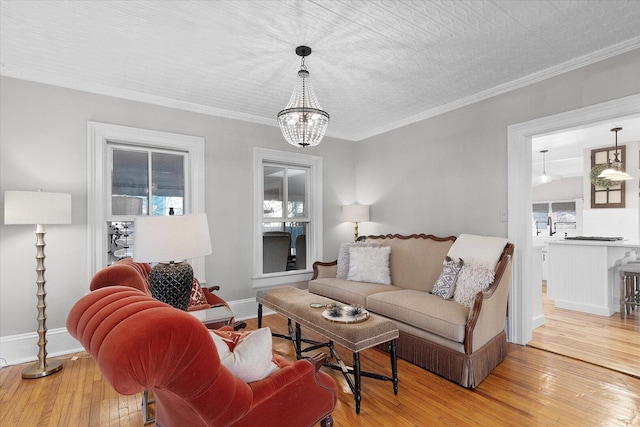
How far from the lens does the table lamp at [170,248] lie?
6.87ft

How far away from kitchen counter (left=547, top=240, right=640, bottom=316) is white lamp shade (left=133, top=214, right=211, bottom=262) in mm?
4639

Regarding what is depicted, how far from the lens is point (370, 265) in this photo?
3.89 meters

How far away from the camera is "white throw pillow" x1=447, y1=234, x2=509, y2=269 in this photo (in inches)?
119

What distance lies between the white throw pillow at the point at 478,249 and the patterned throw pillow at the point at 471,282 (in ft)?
0.50

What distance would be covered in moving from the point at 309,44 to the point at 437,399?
9.17 ft

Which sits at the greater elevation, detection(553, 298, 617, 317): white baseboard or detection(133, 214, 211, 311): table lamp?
detection(133, 214, 211, 311): table lamp

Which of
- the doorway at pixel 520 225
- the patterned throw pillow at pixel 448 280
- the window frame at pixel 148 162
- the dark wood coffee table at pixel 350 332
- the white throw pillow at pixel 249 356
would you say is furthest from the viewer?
the window frame at pixel 148 162

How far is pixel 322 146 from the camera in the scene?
4.80 m

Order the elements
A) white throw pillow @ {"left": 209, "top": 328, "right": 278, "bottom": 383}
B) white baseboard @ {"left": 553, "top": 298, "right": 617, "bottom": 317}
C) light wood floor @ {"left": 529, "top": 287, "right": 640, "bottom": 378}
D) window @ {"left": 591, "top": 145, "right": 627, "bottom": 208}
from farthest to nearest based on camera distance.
A: window @ {"left": 591, "top": 145, "right": 627, "bottom": 208}
white baseboard @ {"left": 553, "top": 298, "right": 617, "bottom": 317}
light wood floor @ {"left": 529, "top": 287, "right": 640, "bottom": 378}
white throw pillow @ {"left": 209, "top": 328, "right": 278, "bottom": 383}

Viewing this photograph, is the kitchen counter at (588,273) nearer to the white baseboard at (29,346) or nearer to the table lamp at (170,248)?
the table lamp at (170,248)

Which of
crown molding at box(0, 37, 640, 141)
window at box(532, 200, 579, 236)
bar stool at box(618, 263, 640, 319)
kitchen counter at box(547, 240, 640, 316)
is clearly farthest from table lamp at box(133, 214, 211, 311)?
window at box(532, 200, 579, 236)

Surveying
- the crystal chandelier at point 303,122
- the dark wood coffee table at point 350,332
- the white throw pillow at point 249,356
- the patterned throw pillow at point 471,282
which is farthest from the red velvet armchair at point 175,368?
the patterned throw pillow at point 471,282

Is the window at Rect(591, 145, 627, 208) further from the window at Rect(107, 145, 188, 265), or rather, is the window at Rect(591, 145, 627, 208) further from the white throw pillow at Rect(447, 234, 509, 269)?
the window at Rect(107, 145, 188, 265)

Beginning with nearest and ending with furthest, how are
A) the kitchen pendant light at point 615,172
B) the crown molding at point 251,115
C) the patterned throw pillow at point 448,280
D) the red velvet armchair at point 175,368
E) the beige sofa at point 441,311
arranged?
the red velvet armchair at point 175,368 → the beige sofa at point 441,311 → the crown molding at point 251,115 → the patterned throw pillow at point 448,280 → the kitchen pendant light at point 615,172
